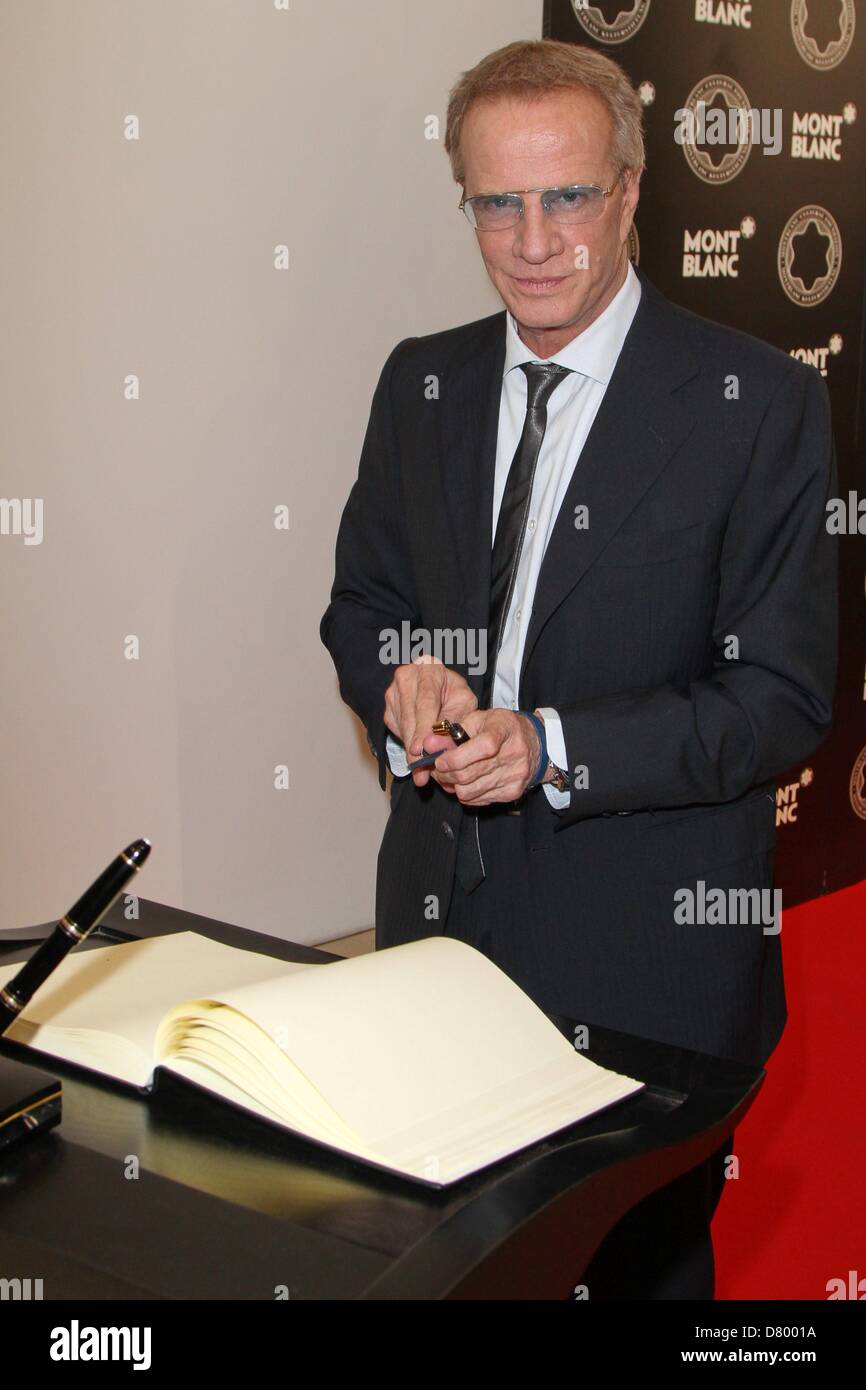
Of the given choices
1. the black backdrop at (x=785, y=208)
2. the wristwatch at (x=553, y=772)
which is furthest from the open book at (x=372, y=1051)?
the black backdrop at (x=785, y=208)

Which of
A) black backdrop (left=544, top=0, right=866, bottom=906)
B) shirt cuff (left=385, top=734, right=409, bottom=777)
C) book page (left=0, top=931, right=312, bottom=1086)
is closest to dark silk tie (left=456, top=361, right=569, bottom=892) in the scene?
shirt cuff (left=385, top=734, right=409, bottom=777)

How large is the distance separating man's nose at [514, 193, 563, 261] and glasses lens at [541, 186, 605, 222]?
11mm

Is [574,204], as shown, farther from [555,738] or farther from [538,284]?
[555,738]

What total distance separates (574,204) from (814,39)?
3111 millimetres

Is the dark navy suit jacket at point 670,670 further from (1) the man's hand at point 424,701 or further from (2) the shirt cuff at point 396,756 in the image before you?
(1) the man's hand at point 424,701

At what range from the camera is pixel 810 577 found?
70.2 inches

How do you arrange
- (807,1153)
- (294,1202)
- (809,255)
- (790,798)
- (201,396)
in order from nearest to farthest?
(294,1202), (807,1153), (201,396), (809,255), (790,798)

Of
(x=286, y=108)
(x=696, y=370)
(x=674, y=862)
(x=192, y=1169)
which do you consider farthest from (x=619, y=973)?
(x=286, y=108)

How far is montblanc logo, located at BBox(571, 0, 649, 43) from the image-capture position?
379 centimetres

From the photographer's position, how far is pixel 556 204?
1812 mm

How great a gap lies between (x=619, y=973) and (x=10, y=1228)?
1.07 m

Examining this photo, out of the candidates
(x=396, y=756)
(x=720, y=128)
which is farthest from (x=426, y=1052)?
(x=720, y=128)

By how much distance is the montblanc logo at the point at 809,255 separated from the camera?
4.45 metres

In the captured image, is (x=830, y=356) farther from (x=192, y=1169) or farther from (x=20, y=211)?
(x=192, y=1169)
